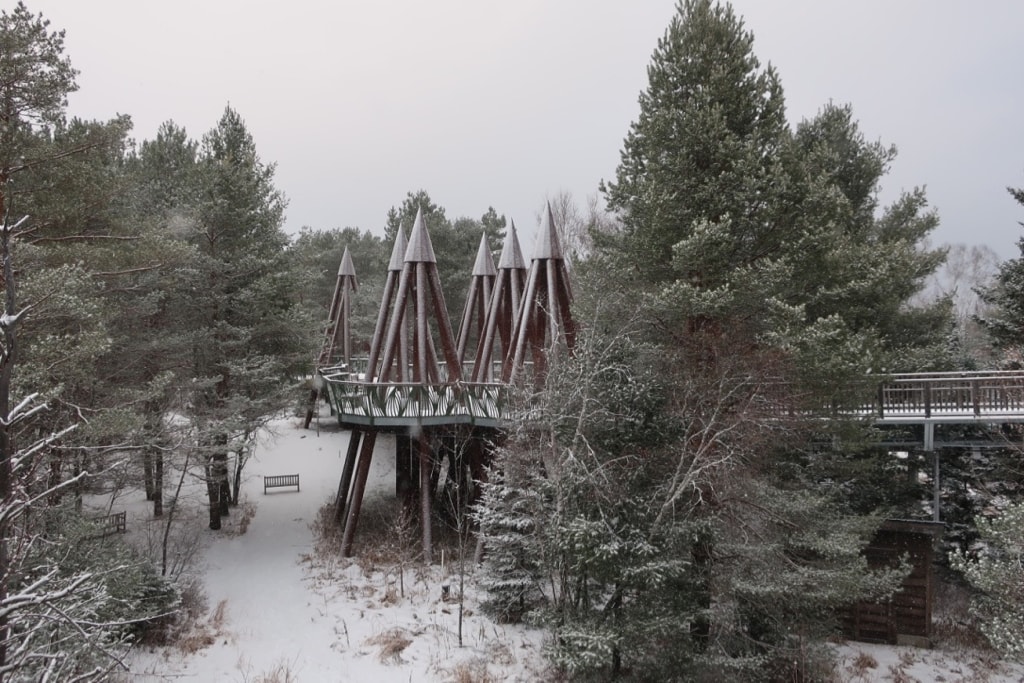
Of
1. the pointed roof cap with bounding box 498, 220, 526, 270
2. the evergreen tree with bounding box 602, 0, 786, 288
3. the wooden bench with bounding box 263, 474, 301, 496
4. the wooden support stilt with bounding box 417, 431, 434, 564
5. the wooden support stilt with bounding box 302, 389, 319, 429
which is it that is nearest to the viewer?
the evergreen tree with bounding box 602, 0, 786, 288

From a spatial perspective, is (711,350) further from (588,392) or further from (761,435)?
(588,392)

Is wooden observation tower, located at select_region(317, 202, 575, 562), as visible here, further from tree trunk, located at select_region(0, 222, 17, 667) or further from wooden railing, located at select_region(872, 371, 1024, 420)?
tree trunk, located at select_region(0, 222, 17, 667)

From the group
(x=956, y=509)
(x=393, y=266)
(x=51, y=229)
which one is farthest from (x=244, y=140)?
(x=956, y=509)

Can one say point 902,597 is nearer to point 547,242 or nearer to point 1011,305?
point 1011,305

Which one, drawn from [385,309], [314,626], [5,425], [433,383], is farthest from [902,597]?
[5,425]

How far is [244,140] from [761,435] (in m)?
17.3

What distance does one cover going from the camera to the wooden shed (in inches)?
504

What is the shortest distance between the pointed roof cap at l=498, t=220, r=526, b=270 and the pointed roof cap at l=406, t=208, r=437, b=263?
227 centimetres

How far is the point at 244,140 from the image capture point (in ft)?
58.9

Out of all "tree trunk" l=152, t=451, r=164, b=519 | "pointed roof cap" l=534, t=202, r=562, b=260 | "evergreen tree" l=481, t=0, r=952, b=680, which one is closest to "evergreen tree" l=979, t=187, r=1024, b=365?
"evergreen tree" l=481, t=0, r=952, b=680

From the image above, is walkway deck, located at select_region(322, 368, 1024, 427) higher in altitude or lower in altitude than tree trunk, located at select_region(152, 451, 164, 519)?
higher

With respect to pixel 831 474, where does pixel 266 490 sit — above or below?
below

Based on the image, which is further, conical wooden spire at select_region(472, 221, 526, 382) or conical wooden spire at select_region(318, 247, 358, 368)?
conical wooden spire at select_region(318, 247, 358, 368)

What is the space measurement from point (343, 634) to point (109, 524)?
5.09 meters
